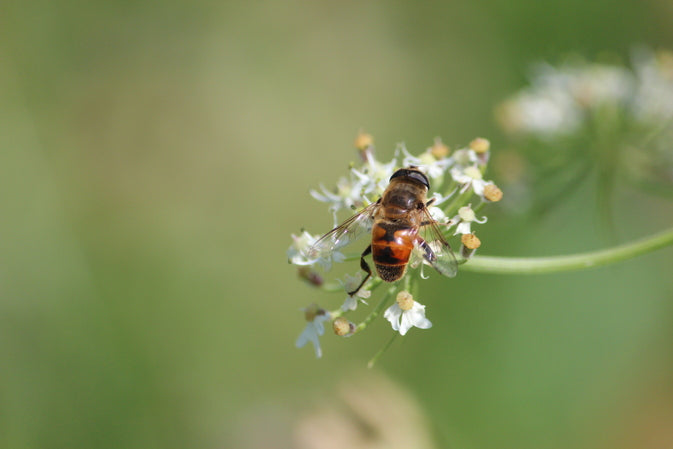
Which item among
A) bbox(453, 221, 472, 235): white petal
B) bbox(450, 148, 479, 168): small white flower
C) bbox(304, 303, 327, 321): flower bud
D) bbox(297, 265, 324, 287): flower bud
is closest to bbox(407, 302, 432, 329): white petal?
bbox(453, 221, 472, 235): white petal

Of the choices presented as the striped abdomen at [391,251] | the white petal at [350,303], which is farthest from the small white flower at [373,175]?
the white petal at [350,303]

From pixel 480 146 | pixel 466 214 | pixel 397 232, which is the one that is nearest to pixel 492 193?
pixel 466 214

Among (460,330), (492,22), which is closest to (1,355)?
(460,330)

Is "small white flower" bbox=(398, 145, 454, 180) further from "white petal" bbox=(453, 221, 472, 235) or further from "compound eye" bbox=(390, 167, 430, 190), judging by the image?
"white petal" bbox=(453, 221, 472, 235)

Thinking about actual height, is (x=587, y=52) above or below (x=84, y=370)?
above

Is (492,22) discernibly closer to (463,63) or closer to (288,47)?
(463,63)

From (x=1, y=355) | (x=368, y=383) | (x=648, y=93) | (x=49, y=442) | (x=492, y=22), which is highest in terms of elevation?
(x=492, y=22)

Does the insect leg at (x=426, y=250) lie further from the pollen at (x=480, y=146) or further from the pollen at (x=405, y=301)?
the pollen at (x=480, y=146)
